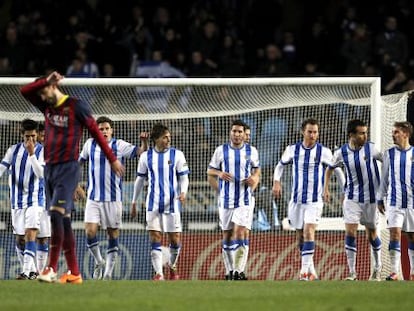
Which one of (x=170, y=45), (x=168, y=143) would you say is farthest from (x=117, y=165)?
(x=170, y=45)

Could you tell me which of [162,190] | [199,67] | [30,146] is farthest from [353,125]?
[199,67]

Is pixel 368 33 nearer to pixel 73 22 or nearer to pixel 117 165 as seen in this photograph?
pixel 73 22

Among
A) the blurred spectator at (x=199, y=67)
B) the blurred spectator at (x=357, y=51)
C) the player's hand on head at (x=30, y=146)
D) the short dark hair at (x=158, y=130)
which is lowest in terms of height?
the player's hand on head at (x=30, y=146)

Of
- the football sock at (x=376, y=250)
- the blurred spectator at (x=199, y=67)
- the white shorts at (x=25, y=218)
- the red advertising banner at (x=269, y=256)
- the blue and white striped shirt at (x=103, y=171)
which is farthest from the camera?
the blurred spectator at (x=199, y=67)

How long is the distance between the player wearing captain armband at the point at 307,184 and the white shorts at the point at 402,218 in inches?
34.2

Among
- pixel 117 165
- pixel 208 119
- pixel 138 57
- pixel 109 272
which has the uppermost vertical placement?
pixel 138 57

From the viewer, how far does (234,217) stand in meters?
15.8

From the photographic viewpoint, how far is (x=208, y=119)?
1723 cm

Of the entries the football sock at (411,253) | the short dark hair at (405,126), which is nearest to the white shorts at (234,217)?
the football sock at (411,253)

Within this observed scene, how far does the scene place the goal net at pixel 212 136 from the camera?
1694 centimetres

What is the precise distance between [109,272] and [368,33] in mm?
7770

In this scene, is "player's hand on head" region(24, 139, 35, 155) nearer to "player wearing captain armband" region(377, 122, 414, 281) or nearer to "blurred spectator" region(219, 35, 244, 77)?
"player wearing captain armband" region(377, 122, 414, 281)

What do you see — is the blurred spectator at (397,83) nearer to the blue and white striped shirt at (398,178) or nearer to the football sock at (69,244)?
the blue and white striped shirt at (398,178)

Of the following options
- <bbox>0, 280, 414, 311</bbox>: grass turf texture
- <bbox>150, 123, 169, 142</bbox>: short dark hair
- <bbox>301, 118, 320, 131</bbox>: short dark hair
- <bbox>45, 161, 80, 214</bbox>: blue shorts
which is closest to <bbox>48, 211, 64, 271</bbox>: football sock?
<bbox>45, 161, 80, 214</bbox>: blue shorts
